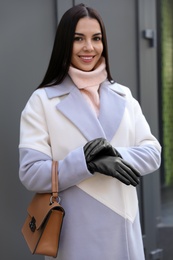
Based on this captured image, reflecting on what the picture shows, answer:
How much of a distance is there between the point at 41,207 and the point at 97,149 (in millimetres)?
378

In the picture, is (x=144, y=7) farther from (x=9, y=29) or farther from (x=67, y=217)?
(x=67, y=217)

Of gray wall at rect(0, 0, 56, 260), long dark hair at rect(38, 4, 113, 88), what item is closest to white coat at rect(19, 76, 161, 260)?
long dark hair at rect(38, 4, 113, 88)

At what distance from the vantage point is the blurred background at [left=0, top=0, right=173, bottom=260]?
2734mm

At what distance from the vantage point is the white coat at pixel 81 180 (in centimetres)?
209

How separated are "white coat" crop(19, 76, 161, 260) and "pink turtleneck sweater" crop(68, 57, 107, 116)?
0.06 metres

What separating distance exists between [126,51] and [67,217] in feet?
5.48

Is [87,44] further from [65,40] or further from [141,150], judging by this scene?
[141,150]

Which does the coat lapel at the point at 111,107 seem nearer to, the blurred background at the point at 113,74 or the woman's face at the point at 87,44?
the woman's face at the point at 87,44

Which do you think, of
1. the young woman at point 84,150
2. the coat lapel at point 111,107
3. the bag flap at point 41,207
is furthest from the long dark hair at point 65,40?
the bag flap at point 41,207

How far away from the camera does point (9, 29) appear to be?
2.71m

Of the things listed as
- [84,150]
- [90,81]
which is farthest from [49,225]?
[90,81]

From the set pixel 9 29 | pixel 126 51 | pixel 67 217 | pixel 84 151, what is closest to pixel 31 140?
pixel 84 151

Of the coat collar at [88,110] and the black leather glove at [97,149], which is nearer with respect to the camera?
the black leather glove at [97,149]

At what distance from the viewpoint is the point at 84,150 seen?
6.57ft
